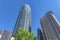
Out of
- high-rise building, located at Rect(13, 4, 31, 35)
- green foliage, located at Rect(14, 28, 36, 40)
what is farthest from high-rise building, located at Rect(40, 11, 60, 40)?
green foliage, located at Rect(14, 28, 36, 40)

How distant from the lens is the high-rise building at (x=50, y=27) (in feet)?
225

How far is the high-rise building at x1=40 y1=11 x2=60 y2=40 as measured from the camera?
2699 inches

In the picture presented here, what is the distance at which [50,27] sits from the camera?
75250 millimetres

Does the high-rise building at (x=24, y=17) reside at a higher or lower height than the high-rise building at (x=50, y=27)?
higher

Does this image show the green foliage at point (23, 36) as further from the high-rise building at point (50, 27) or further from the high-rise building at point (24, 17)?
the high-rise building at point (24, 17)

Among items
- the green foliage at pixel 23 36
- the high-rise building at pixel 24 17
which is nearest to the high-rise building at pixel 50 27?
the high-rise building at pixel 24 17

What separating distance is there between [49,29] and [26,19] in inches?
1195

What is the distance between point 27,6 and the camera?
113 m

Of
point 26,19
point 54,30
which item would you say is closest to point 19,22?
point 26,19

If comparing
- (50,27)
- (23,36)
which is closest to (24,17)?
(50,27)

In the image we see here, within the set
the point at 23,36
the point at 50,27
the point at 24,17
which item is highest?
the point at 24,17

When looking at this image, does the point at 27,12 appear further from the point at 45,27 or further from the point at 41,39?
the point at 41,39

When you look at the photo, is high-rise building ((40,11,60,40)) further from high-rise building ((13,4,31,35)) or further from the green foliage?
the green foliage

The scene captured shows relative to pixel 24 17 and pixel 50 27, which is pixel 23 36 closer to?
pixel 50 27
